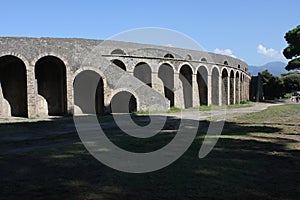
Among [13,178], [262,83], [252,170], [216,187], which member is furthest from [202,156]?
[262,83]

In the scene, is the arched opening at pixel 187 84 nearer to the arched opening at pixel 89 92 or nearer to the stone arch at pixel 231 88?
the stone arch at pixel 231 88

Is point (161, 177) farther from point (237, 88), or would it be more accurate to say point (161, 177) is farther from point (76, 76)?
point (237, 88)

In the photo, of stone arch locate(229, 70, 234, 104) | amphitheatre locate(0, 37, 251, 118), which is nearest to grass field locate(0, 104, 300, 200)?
amphitheatre locate(0, 37, 251, 118)

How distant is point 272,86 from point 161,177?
4184 cm

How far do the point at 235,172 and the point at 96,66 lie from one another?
14.4 metres

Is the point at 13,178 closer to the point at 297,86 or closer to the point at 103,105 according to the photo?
the point at 103,105

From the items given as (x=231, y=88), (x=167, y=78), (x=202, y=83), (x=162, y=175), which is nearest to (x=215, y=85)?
(x=202, y=83)

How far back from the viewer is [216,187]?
4.05 meters

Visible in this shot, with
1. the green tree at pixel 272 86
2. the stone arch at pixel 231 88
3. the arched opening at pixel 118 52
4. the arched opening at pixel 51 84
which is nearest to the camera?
the arched opening at pixel 51 84

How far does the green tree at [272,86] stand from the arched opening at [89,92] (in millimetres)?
30054

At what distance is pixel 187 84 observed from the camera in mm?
27422

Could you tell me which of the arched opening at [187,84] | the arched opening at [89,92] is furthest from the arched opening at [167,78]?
the arched opening at [89,92]

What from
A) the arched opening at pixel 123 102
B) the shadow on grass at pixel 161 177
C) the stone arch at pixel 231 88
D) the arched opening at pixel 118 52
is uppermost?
the arched opening at pixel 118 52

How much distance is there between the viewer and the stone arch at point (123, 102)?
19.6m
